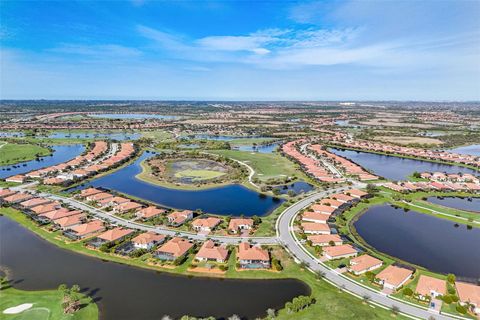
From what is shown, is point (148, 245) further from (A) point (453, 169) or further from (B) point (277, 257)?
(A) point (453, 169)

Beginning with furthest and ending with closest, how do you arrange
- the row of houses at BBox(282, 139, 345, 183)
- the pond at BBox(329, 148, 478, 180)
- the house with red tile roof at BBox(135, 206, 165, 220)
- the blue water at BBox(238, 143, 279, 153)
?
the blue water at BBox(238, 143, 279, 153)
the pond at BBox(329, 148, 478, 180)
the row of houses at BBox(282, 139, 345, 183)
the house with red tile roof at BBox(135, 206, 165, 220)

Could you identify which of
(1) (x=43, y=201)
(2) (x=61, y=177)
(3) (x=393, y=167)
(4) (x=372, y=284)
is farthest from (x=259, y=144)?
(4) (x=372, y=284)

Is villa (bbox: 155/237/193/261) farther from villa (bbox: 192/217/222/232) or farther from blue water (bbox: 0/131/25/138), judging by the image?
blue water (bbox: 0/131/25/138)

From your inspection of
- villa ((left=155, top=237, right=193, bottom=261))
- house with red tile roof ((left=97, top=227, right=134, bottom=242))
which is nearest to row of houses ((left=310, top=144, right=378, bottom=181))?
villa ((left=155, top=237, right=193, bottom=261))

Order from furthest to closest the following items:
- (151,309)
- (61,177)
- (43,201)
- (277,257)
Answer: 1. (61,177)
2. (43,201)
3. (277,257)
4. (151,309)

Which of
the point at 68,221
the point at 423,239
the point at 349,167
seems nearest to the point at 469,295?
the point at 423,239

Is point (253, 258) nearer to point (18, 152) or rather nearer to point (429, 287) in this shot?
point (429, 287)
